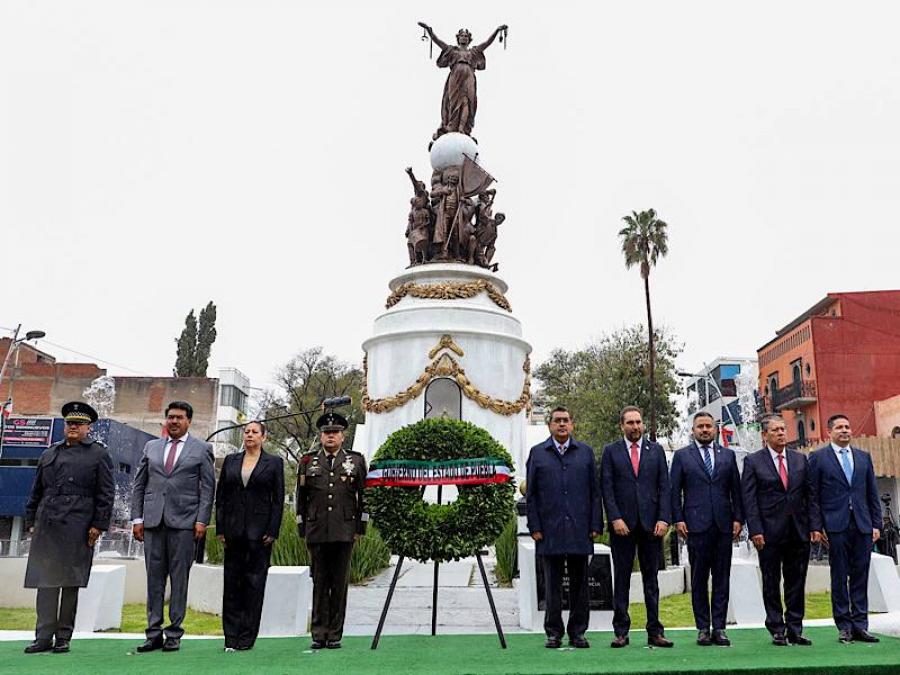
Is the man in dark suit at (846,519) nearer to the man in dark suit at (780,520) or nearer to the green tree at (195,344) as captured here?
the man in dark suit at (780,520)

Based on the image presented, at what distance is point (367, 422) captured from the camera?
20.6 m

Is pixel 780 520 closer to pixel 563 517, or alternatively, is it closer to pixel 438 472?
pixel 563 517

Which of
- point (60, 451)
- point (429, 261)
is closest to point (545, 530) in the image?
point (60, 451)

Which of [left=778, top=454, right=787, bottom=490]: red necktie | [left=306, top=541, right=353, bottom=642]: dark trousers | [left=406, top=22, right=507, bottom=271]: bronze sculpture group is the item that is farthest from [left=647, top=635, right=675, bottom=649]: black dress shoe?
[left=406, top=22, right=507, bottom=271]: bronze sculpture group

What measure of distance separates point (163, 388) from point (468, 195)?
31851 millimetres

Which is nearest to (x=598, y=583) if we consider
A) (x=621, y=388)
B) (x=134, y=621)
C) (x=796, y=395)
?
(x=134, y=621)

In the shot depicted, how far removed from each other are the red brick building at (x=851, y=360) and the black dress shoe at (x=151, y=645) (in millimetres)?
40638

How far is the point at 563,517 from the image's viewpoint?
7168mm

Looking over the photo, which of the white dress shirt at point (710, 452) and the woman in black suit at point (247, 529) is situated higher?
the white dress shirt at point (710, 452)

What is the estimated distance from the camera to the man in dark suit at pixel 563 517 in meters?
7.05

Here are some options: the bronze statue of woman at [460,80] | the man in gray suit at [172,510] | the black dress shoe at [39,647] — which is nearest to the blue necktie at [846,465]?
the man in gray suit at [172,510]

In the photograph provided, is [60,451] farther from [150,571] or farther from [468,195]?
[468,195]

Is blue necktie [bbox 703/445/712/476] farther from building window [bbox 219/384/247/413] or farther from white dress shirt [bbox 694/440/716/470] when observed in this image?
building window [bbox 219/384/247/413]

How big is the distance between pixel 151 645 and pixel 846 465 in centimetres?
679
